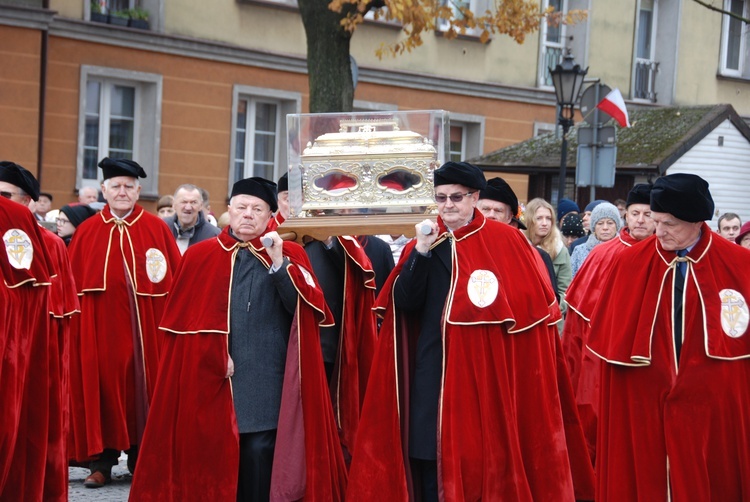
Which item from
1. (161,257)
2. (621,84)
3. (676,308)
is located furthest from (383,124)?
(621,84)

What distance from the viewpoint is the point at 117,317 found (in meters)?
9.62

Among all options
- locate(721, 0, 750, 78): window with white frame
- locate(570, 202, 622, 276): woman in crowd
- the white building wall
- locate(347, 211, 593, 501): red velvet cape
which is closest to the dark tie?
locate(347, 211, 593, 501): red velvet cape

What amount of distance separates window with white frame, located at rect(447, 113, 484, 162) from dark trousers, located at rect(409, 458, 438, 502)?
2023cm

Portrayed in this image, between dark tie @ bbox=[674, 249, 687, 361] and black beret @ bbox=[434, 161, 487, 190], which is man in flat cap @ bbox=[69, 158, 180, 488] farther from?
dark tie @ bbox=[674, 249, 687, 361]

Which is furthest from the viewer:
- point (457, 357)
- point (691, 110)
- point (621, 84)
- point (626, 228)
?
point (621, 84)

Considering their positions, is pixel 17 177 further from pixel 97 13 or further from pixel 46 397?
pixel 97 13

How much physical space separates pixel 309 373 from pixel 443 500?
1.02m

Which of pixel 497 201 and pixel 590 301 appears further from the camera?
pixel 590 301

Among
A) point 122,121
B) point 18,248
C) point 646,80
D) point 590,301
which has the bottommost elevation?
point 590,301

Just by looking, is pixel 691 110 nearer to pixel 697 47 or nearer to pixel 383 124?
pixel 697 47

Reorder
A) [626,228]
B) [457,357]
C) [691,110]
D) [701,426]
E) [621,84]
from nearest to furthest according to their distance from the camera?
[701,426]
[457,357]
[626,228]
[691,110]
[621,84]

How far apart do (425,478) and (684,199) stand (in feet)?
6.59

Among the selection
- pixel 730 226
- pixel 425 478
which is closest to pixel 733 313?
pixel 425 478

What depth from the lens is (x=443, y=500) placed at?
6.99 meters
